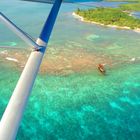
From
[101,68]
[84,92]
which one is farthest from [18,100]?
[101,68]

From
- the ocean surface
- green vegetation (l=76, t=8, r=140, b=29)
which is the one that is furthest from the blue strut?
green vegetation (l=76, t=8, r=140, b=29)

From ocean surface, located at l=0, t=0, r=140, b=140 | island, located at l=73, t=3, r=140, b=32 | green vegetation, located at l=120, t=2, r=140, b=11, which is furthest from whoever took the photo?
green vegetation, located at l=120, t=2, r=140, b=11

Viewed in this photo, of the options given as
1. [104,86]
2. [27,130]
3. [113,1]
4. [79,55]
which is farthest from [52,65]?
[113,1]

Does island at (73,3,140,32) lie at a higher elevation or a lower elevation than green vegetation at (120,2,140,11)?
higher

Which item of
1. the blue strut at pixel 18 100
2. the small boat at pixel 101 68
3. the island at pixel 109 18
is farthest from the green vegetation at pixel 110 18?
the blue strut at pixel 18 100

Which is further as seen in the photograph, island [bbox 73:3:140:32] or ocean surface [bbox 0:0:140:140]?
island [bbox 73:3:140:32]

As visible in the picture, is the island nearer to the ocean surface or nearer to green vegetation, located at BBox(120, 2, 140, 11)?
the ocean surface

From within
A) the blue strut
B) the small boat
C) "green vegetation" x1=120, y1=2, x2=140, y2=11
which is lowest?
"green vegetation" x1=120, y1=2, x2=140, y2=11
